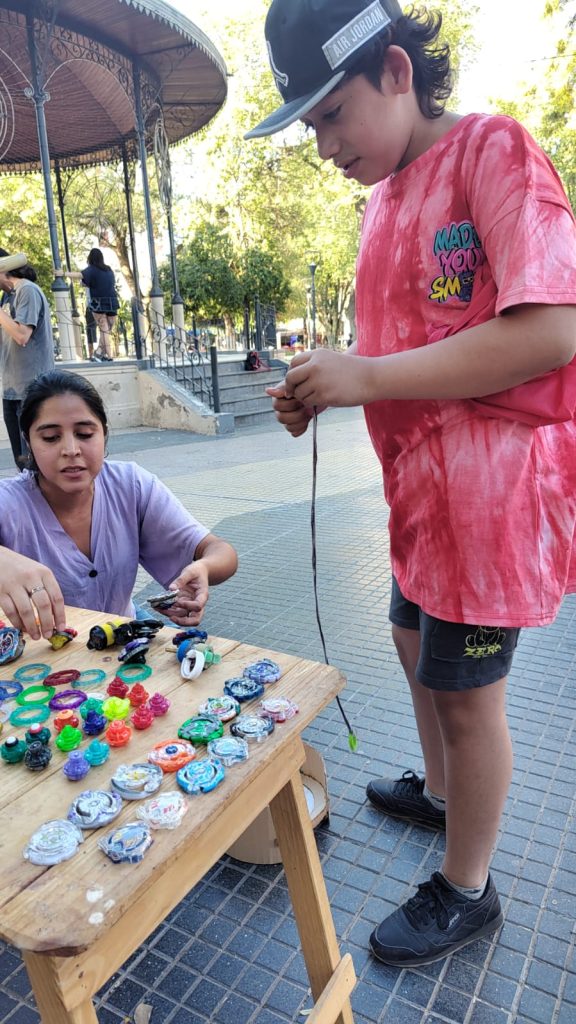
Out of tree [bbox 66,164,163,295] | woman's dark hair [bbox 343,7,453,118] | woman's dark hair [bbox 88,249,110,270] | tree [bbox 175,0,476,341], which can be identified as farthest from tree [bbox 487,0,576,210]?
tree [bbox 66,164,163,295]

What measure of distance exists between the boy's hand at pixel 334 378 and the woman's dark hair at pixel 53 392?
83 cm

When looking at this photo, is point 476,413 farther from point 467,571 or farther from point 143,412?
point 143,412

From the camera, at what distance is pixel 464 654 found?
1.31 metres

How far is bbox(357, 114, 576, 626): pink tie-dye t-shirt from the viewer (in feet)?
3.66

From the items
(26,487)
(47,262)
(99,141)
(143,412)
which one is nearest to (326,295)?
(47,262)

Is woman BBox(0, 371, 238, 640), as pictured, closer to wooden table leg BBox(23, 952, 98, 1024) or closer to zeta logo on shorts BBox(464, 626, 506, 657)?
zeta logo on shorts BBox(464, 626, 506, 657)

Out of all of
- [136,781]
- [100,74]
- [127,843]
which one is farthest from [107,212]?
[127,843]

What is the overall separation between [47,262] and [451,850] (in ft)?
73.7

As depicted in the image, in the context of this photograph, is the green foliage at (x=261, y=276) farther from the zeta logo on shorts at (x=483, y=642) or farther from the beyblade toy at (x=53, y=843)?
the beyblade toy at (x=53, y=843)

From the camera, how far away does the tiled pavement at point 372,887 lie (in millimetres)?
1426

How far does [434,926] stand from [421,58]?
1828mm

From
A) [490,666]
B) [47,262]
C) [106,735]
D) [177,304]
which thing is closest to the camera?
[106,735]

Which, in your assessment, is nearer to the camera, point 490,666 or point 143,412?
point 490,666

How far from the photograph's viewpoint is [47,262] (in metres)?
20.7
